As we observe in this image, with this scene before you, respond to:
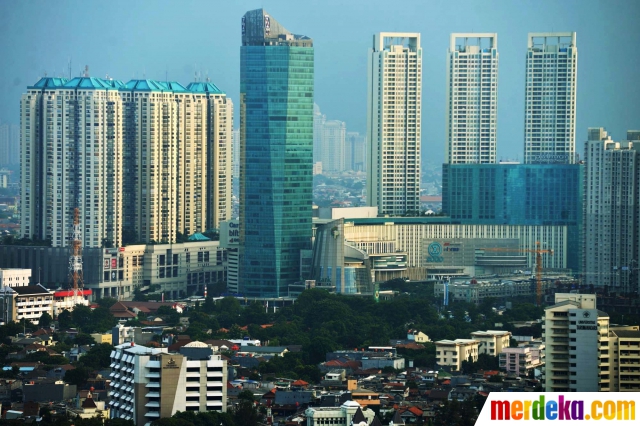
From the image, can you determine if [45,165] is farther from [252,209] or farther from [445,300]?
[445,300]

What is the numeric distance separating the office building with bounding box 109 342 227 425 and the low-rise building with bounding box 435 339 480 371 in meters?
5.16

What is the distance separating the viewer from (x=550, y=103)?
34.0 m

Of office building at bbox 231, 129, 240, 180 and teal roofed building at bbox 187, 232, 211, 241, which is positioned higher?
office building at bbox 231, 129, 240, 180

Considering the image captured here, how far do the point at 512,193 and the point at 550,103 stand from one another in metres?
1.83

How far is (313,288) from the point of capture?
27.9 metres

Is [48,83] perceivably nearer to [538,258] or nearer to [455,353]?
[538,258]

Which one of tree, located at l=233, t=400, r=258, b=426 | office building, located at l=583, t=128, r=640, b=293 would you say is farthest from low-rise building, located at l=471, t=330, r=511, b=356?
tree, located at l=233, t=400, r=258, b=426

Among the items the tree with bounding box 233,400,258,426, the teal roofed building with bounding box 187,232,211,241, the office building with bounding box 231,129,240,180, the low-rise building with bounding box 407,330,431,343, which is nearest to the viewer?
the tree with bounding box 233,400,258,426

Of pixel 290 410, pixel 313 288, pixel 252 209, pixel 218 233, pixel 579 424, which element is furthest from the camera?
pixel 218 233

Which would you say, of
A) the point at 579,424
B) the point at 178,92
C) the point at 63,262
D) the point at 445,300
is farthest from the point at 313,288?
the point at 579,424

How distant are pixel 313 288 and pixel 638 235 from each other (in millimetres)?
5025

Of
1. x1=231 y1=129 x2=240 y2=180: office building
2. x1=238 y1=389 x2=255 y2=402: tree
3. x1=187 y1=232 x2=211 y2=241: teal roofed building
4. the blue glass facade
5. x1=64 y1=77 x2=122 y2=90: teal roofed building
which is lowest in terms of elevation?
x1=238 y1=389 x2=255 y2=402: tree

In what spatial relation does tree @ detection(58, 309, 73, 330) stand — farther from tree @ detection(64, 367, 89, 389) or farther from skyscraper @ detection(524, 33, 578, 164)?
skyscraper @ detection(524, 33, 578, 164)

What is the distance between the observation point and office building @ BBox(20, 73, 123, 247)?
30.4m
